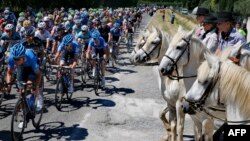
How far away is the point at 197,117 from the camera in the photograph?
664 cm

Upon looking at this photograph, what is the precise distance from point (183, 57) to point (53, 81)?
28.1ft

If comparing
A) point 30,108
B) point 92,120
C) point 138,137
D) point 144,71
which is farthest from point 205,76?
point 144,71

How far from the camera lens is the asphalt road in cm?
877

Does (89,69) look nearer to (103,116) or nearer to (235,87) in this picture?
(103,116)

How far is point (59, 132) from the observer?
891 centimetres

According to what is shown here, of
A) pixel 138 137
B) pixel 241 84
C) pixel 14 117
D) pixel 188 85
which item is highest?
pixel 241 84

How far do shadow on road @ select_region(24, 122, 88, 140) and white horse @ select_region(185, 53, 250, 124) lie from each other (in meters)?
4.51

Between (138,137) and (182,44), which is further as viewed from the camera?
(138,137)

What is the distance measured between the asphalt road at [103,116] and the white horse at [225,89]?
4.23 meters

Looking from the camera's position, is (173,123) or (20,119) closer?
(173,123)

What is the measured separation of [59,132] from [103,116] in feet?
5.32

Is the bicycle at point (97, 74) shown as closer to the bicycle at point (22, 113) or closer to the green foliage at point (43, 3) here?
the bicycle at point (22, 113)

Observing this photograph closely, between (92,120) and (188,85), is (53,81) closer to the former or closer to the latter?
(92,120)

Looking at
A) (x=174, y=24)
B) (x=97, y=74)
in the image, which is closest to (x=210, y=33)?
(x=97, y=74)
